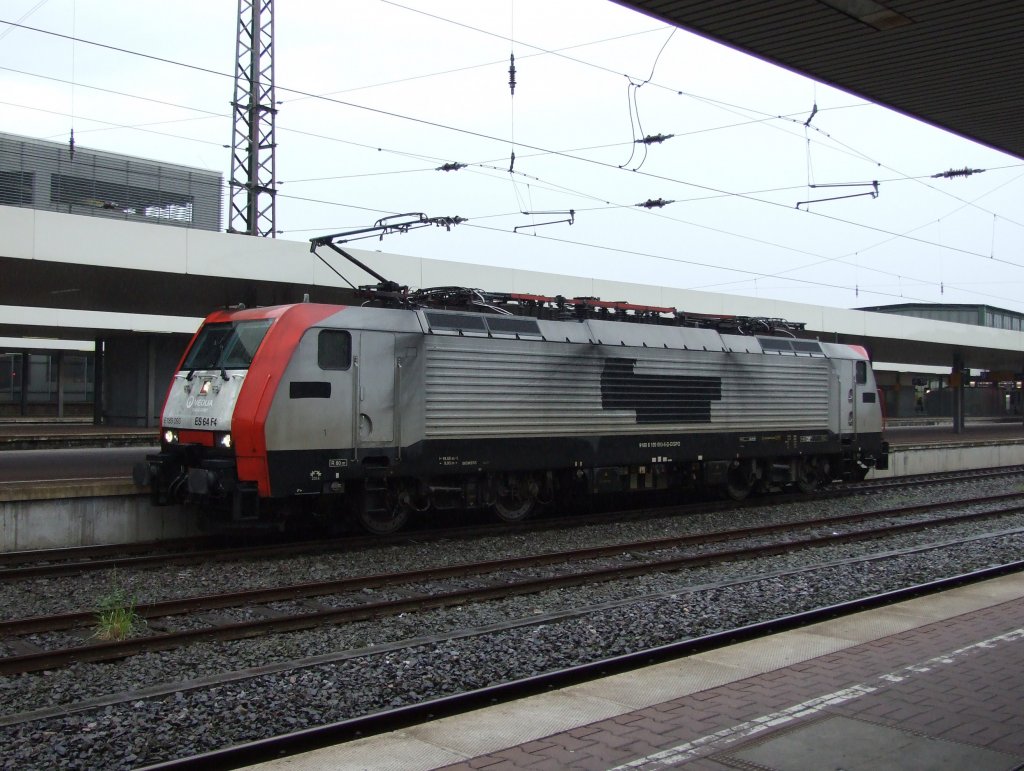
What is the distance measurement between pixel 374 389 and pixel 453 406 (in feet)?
4.16

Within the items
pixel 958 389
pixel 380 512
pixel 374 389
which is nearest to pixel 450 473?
pixel 380 512

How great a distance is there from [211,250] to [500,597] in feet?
33.2

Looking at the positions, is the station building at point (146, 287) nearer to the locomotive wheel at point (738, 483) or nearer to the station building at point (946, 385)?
the station building at point (946, 385)

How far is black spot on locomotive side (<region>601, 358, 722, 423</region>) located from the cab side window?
4.72 meters

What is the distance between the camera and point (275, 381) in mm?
11789

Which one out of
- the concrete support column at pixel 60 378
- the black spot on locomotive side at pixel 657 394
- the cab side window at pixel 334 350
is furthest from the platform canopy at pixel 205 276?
the concrete support column at pixel 60 378

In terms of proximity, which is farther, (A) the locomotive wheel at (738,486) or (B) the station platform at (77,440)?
(B) the station platform at (77,440)

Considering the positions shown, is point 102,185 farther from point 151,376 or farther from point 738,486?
point 738,486

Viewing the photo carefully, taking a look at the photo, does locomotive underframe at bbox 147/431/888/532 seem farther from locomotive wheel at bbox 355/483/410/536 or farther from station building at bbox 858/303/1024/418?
station building at bbox 858/303/1024/418

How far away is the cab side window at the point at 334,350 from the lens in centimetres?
1227

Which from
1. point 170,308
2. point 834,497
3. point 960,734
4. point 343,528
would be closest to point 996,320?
point 834,497

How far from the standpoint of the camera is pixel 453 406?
13469 millimetres

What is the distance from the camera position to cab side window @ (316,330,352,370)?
1227cm

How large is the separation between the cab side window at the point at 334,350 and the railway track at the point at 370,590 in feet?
9.92
